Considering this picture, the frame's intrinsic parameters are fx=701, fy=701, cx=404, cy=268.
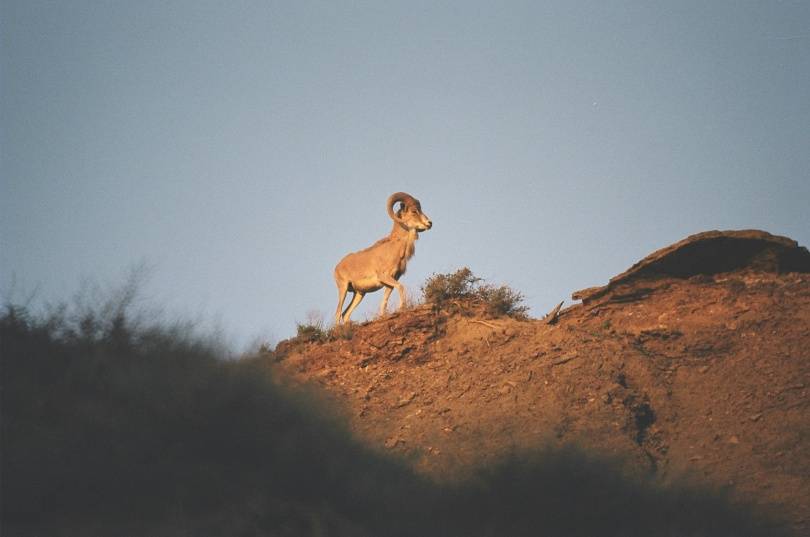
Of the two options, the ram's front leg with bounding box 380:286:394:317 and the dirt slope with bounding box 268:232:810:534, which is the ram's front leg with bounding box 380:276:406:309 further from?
the dirt slope with bounding box 268:232:810:534

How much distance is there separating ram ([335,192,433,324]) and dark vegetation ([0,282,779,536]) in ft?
37.4

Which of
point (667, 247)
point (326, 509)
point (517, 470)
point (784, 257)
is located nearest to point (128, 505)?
point (326, 509)

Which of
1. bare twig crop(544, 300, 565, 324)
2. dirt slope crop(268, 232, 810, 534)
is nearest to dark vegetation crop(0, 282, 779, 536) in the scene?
dirt slope crop(268, 232, 810, 534)

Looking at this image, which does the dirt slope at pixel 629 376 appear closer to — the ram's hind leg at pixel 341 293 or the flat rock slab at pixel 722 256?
Result: the flat rock slab at pixel 722 256

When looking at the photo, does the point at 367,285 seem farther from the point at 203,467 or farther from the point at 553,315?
the point at 203,467

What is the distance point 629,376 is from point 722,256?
3.67 metres

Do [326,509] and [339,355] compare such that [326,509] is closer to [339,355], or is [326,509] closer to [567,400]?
[567,400]

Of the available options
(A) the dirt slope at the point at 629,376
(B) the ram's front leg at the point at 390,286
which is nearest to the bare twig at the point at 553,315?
(A) the dirt slope at the point at 629,376

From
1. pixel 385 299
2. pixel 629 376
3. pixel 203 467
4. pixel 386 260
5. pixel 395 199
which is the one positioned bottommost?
pixel 203 467

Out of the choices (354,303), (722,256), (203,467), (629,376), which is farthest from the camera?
(354,303)

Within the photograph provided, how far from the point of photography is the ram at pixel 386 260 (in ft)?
66.5

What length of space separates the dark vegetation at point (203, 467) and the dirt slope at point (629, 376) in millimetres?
1025

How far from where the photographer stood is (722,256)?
49.2 ft

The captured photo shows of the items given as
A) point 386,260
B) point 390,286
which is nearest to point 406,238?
point 386,260
